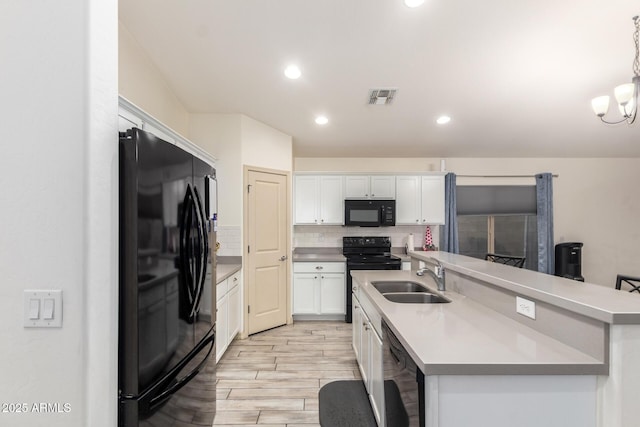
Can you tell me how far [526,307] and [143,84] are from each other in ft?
10.7

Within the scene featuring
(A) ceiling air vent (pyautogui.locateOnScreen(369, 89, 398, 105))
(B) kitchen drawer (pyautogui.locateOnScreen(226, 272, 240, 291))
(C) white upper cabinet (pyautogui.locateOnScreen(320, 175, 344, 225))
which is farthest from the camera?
(C) white upper cabinet (pyautogui.locateOnScreen(320, 175, 344, 225))

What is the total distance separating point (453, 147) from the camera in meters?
4.72

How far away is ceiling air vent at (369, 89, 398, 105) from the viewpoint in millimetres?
3248

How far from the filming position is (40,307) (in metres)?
1.00

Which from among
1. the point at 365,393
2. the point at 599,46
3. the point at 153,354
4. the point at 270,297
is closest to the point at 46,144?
the point at 153,354

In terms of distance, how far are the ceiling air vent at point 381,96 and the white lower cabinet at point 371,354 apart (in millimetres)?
2183

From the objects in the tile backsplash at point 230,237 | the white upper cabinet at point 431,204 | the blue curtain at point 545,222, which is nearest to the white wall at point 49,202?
the tile backsplash at point 230,237

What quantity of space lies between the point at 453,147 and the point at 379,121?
61.8 inches

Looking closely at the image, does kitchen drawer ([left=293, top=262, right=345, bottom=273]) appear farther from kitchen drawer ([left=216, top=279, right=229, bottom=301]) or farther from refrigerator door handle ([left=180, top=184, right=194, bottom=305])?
refrigerator door handle ([left=180, top=184, right=194, bottom=305])

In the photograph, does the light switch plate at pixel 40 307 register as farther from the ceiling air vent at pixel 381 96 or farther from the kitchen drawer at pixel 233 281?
the ceiling air vent at pixel 381 96

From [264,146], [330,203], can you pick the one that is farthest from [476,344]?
[330,203]

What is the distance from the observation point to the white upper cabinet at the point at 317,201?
184 inches

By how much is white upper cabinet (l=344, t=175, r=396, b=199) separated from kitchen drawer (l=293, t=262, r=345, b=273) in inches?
44.8

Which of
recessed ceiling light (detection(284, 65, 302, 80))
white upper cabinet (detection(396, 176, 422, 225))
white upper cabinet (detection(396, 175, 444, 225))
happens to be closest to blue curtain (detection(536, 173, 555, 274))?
white upper cabinet (detection(396, 175, 444, 225))
